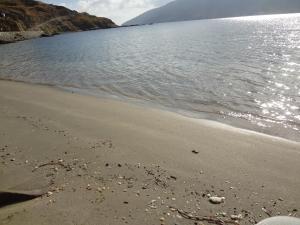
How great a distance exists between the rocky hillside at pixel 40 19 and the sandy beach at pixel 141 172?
114321 mm

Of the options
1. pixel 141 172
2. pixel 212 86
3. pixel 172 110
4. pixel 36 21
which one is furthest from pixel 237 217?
pixel 36 21

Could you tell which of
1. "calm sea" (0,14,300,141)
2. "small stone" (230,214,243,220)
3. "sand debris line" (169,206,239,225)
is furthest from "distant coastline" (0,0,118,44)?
"small stone" (230,214,243,220)

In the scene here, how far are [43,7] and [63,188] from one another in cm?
18028

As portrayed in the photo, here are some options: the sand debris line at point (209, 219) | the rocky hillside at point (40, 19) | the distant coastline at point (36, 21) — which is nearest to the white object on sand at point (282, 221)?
the sand debris line at point (209, 219)

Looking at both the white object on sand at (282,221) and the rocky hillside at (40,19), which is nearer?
the white object on sand at (282,221)

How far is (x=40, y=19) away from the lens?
152875 millimetres

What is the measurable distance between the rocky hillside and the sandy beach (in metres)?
114

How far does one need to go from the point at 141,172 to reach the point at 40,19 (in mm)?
159330

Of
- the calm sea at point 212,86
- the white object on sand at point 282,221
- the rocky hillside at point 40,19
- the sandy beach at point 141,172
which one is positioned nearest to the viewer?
the white object on sand at point 282,221

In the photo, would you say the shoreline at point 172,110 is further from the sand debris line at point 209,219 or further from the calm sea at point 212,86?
the sand debris line at point 209,219

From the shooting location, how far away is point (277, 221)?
505 cm

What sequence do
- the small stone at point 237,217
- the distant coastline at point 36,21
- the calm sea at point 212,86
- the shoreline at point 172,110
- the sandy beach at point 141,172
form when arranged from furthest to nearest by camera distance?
1. the distant coastline at point 36,21
2. the calm sea at point 212,86
3. the shoreline at point 172,110
4. the sandy beach at point 141,172
5. the small stone at point 237,217

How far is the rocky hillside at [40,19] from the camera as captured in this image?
408 ft

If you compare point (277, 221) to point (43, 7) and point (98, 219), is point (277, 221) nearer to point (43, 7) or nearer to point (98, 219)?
point (98, 219)
